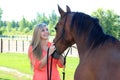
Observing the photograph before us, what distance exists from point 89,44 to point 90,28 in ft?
0.59

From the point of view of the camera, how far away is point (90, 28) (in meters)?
3.62

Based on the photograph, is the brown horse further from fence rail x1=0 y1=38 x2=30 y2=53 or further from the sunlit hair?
fence rail x1=0 y1=38 x2=30 y2=53

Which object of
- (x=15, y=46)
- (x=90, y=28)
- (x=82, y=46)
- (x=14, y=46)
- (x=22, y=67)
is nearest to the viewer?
(x=90, y=28)

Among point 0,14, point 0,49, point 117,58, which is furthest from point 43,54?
point 0,14

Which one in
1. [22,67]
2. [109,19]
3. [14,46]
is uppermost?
[109,19]

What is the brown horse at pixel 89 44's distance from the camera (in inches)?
129

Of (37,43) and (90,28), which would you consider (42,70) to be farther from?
(90,28)

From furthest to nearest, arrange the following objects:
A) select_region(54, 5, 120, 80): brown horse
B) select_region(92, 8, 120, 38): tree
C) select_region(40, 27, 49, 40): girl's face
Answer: select_region(92, 8, 120, 38): tree
select_region(40, 27, 49, 40): girl's face
select_region(54, 5, 120, 80): brown horse

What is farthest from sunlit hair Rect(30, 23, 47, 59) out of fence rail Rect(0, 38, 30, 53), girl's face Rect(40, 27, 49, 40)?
fence rail Rect(0, 38, 30, 53)

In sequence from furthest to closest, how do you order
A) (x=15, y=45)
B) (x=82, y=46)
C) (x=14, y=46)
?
(x=15, y=45) < (x=14, y=46) < (x=82, y=46)

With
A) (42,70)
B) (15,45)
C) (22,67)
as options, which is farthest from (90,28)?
(15,45)

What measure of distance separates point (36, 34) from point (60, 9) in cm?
109

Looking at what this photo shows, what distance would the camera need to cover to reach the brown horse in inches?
129

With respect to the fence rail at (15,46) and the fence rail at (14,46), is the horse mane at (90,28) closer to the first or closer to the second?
the fence rail at (15,46)
